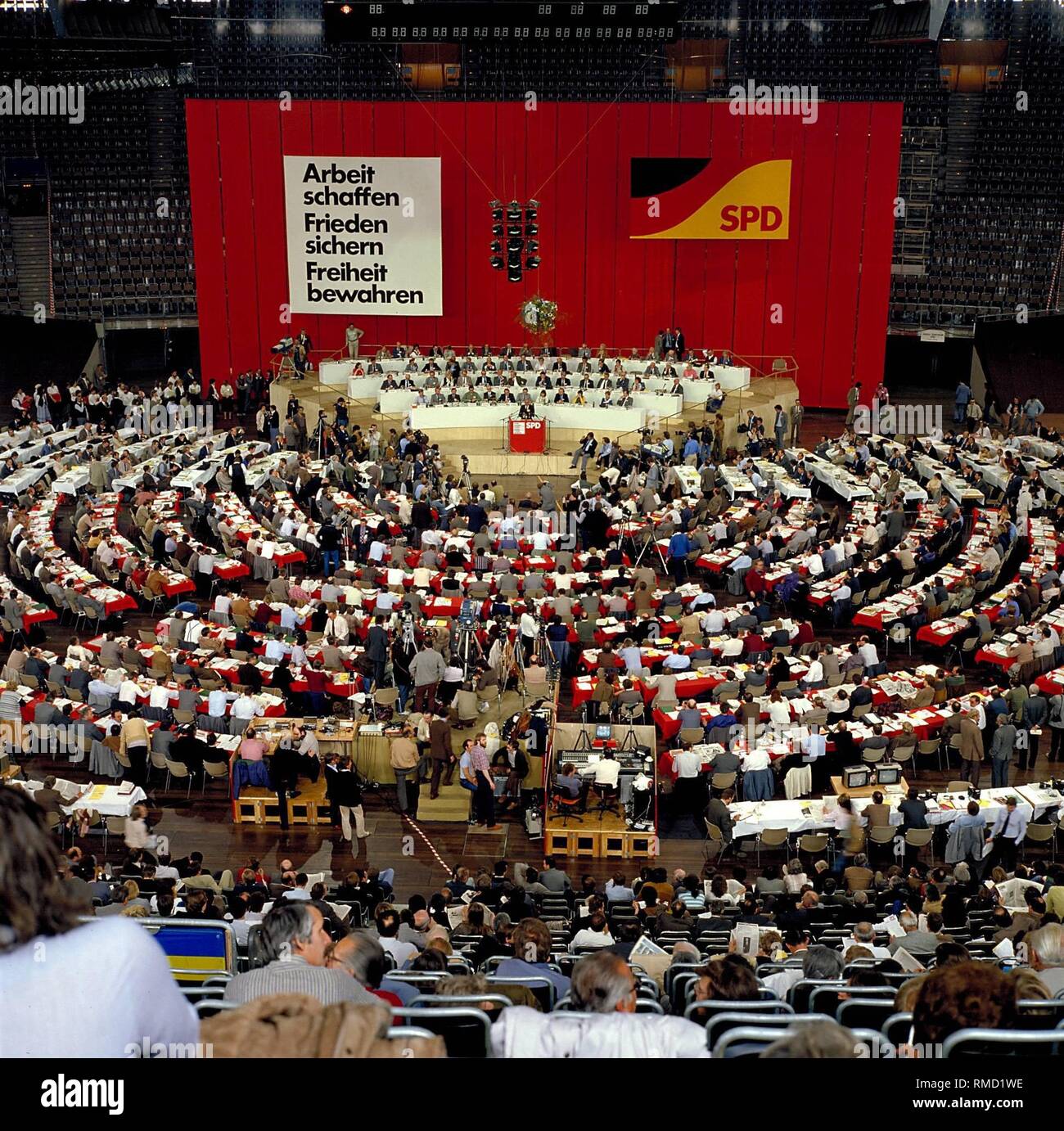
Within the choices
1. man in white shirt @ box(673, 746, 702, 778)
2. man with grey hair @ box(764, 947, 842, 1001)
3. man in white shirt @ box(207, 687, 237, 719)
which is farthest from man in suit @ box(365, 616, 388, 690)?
man with grey hair @ box(764, 947, 842, 1001)

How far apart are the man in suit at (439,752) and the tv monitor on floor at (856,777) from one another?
4275 mm

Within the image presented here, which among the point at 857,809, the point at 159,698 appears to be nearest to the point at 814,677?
the point at 857,809

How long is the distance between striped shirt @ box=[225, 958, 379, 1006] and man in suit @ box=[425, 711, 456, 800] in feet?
32.7

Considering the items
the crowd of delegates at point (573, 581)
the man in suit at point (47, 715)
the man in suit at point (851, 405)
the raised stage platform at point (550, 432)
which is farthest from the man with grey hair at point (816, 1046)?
the man in suit at point (851, 405)

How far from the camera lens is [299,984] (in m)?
4.48

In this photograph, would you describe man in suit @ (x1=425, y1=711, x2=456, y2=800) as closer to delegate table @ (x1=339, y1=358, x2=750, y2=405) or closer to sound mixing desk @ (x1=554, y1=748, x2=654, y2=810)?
sound mixing desk @ (x1=554, y1=748, x2=654, y2=810)

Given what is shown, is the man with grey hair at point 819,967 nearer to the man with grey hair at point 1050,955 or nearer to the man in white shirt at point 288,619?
the man with grey hair at point 1050,955

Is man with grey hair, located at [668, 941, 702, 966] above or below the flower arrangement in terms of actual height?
below

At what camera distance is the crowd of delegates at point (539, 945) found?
299 cm

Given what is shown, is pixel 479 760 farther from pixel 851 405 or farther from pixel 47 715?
pixel 851 405

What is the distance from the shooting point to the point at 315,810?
14.3m

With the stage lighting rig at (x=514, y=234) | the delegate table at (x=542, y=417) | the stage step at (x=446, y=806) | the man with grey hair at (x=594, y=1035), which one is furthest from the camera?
the delegate table at (x=542, y=417)

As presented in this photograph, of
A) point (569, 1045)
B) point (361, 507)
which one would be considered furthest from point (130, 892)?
point (361, 507)

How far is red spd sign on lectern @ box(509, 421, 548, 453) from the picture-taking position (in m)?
27.7
